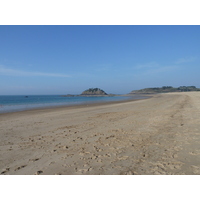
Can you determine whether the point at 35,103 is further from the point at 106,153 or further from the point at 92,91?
the point at 92,91

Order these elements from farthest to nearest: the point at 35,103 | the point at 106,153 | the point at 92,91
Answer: the point at 92,91 < the point at 35,103 < the point at 106,153

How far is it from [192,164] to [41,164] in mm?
3317

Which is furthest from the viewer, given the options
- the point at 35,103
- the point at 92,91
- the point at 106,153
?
the point at 92,91

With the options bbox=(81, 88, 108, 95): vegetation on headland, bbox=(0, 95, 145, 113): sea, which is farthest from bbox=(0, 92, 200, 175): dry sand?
bbox=(81, 88, 108, 95): vegetation on headland

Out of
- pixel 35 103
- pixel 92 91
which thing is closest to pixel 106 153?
pixel 35 103

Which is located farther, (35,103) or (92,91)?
(92,91)

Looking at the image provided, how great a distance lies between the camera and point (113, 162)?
11.8ft

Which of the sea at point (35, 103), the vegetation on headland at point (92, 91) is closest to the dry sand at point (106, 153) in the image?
the sea at point (35, 103)

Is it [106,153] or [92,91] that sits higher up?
[92,91]

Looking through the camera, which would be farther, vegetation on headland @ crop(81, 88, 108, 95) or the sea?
vegetation on headland @ crop(81, 88, 108, 95)

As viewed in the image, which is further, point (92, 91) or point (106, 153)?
point (92, 91)

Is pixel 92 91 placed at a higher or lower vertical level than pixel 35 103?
higher

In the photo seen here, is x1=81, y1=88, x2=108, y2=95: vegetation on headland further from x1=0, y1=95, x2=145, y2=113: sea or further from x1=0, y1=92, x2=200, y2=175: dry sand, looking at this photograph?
x1=0, y1=92, x2=200, y2=175: dry sand
